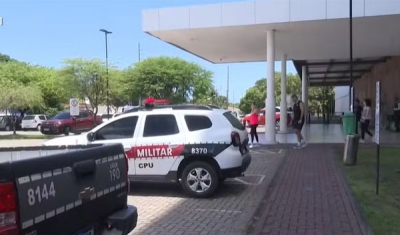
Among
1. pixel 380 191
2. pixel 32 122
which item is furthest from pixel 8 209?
pixel 32 122

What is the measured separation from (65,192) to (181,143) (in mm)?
5731

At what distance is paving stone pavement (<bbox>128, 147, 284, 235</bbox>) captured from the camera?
7.12 m

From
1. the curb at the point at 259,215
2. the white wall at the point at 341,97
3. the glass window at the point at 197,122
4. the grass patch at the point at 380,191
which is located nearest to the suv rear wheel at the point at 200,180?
the glass window at the point at 197,122

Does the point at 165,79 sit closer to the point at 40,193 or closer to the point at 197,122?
the point at 197,122

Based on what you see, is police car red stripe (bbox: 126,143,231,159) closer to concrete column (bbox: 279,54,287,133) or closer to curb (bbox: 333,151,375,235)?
curb (bbox: 333,151,375,235)

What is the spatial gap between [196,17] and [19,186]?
1561 cm

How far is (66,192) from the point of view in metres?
3.72

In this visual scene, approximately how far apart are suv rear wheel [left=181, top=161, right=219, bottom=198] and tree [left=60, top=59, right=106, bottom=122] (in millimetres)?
30994

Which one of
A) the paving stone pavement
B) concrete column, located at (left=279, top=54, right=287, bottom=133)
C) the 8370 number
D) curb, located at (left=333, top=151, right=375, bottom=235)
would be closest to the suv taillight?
the paving stone pavement

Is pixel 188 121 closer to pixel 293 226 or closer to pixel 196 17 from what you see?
pixel 293 226

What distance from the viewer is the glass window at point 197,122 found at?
31.1 ft

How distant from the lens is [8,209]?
10.1 feet

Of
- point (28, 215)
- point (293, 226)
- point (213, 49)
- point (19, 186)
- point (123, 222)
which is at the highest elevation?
point (213, 49)

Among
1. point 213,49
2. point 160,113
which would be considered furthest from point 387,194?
point 213,49
